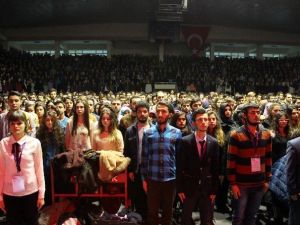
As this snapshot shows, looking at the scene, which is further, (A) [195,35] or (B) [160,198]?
(A) [195,35]

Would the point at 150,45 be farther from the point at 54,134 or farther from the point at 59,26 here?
the point at 54,134

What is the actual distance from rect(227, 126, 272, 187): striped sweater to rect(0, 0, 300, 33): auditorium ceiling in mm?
15239

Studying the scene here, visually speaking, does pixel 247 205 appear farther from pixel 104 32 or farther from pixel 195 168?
pixel 104 32

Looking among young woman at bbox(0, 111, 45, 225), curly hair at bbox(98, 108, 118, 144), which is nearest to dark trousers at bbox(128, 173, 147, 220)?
curly hair at bbox(98, 108, 118, 144)

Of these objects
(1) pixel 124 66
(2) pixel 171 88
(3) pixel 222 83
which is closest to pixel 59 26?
(1) pixel 124 66

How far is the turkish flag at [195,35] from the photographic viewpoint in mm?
27078

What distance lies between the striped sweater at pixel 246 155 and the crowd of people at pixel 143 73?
59.2ft

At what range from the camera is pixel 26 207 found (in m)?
3.73

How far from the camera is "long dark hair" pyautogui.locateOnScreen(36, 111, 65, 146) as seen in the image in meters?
5.01

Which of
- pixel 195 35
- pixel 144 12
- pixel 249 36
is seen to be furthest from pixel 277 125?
pixel 249 36

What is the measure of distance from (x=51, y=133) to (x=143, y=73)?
1929 centimetres

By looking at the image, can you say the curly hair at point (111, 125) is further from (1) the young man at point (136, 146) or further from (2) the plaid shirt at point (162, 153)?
(2) the plaid shirt at point (162, 153)

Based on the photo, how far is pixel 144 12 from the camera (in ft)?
76.3

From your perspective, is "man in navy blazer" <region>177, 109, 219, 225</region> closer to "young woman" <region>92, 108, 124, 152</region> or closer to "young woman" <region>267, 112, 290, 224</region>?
"young woman" <region>92, 108, 124, 152</region>
